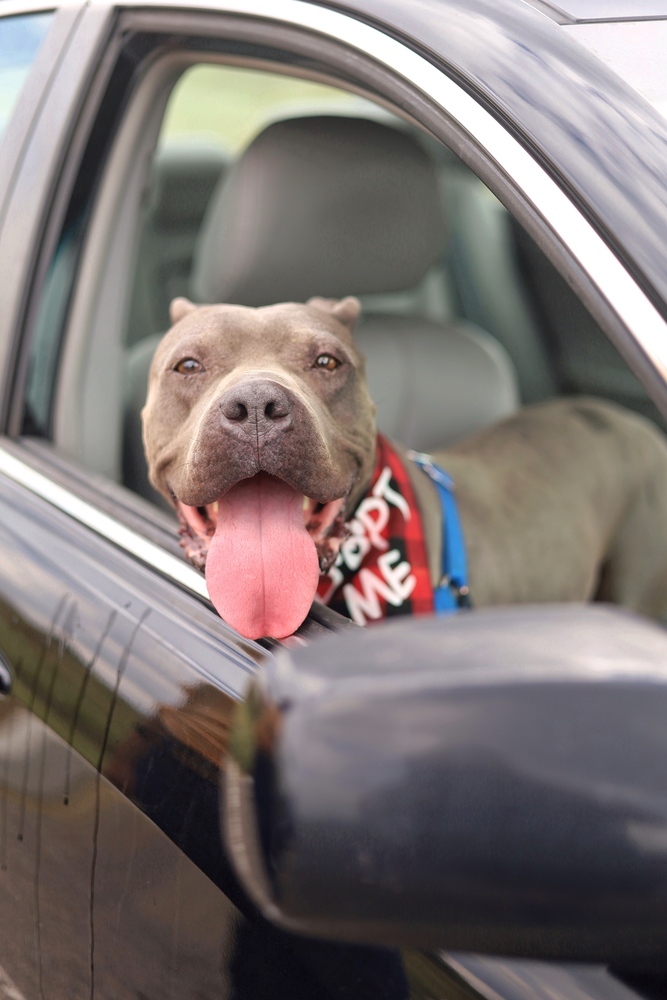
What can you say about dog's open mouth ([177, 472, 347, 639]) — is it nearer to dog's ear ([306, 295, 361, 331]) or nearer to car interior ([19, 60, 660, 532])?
car interior ([19, 60, 660, 532])

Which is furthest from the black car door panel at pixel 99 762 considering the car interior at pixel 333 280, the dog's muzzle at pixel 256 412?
the car interior at pixel 333 280

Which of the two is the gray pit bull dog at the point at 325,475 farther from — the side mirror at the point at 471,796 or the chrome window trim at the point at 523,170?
the side mirror at the point at 471,796

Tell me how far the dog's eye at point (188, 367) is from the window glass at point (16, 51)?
2.27ft

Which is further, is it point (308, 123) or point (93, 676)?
point (308, 123)

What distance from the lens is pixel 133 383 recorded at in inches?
111

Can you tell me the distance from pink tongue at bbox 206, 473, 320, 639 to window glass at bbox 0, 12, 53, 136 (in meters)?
1.09

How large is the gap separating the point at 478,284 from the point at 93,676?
2960 mm

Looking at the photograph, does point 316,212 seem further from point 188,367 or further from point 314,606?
point 314,606

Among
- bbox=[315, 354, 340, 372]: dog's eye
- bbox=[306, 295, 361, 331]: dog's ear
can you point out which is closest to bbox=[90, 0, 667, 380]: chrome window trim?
bbox=[315, 354, 340, 372]: dog's eye

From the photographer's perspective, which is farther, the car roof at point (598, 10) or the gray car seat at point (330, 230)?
the gray car seat at point (330, 230)

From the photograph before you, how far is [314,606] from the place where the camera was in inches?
71.4

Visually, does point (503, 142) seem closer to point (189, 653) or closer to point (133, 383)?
point (189, 653)

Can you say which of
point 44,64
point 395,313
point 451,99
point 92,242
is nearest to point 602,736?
point 451,99

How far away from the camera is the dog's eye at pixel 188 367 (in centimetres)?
227
